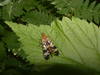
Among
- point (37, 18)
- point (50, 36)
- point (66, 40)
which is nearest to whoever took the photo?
point (66, 40)

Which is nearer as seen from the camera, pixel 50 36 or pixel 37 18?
pixel 50 36

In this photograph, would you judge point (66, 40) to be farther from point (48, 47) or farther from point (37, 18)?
point (37, 18)

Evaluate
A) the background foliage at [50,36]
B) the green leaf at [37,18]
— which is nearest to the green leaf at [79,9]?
the background foliage at [50,36]

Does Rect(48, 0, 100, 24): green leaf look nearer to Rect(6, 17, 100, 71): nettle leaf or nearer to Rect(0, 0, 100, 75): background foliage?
Rect(0, 0, 100, 75): background foliage

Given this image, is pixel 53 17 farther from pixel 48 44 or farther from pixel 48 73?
pixel 48 73

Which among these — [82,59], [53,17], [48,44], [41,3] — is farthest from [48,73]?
[41,3]

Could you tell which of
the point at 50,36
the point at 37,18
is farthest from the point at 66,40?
the point at 37,18

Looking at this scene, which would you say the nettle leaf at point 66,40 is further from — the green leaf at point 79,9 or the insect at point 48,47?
the green leaf at point 79,9

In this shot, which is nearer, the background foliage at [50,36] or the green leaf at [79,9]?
the background foliage at [50,36]
